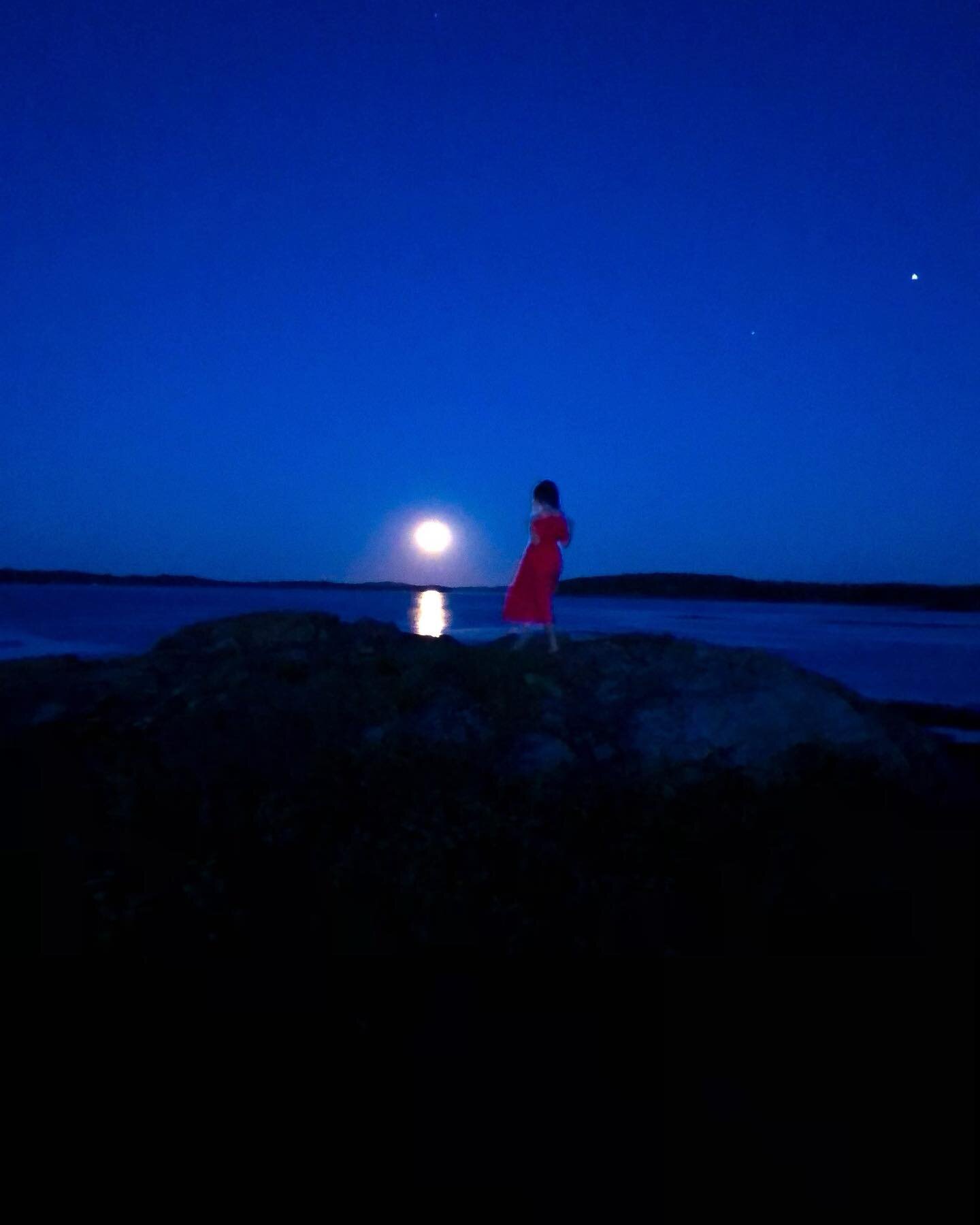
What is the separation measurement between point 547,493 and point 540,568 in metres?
0.83

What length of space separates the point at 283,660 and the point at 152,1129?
15.9 ft

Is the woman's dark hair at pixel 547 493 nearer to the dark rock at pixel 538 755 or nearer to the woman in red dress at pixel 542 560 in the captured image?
the woman in red dress at pixel 542 560

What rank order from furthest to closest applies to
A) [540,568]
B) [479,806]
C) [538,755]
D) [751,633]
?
[751,633] < [540,568] < [538,755] < [479,806]

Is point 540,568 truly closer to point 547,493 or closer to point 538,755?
point 547,493

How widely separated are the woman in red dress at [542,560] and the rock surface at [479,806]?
2.45 ft

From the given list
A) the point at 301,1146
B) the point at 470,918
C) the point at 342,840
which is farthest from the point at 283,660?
the point at 301,1146

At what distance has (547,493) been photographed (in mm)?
9469

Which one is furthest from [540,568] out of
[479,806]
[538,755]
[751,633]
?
[751,633]

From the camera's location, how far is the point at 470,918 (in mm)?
6094

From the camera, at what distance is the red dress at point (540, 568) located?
945 cm

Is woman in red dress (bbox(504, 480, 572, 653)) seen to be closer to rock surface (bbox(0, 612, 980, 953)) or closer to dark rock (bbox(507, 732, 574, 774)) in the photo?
rock surface (bbox(0, 612, 980, 953))

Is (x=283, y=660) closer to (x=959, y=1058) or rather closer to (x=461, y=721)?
(x=461, y=721)

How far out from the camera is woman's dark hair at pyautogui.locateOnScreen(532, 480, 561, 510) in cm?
946

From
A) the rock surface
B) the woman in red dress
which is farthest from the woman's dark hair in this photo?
the rock surface
